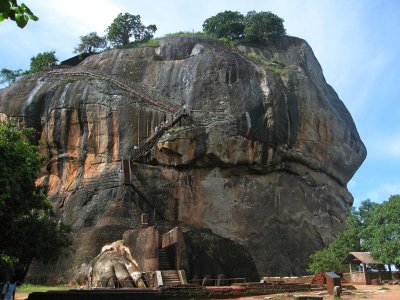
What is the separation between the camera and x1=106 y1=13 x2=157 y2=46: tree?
5344 centimetres

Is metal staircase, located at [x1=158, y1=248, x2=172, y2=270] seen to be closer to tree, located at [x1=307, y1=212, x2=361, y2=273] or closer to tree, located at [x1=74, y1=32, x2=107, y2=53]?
tree, located at [x1=307, y1=212, x2=361, y2=273]

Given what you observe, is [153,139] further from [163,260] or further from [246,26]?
[246,26]

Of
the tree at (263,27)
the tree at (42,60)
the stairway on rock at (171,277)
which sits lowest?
the stairway on rock at (171,277)

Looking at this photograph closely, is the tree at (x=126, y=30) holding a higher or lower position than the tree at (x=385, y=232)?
higher

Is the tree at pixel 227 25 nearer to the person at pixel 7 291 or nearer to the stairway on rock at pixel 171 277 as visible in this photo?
the stairway on rock at pixel 171 277

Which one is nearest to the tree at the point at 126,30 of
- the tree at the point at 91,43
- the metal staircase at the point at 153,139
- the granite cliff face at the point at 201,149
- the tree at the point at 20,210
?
the tree at the point at 91,43

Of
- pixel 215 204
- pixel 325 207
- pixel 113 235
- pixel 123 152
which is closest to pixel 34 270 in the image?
pixel 113 235

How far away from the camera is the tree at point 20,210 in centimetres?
1398

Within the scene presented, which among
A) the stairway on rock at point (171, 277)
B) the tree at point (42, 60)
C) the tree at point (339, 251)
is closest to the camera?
the stairway on rock at point (171, 277)

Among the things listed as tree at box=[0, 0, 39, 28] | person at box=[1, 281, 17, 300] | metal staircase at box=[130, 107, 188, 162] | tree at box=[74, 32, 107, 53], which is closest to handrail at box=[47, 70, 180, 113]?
metal staircase at box=[130, 107, 188, 162]

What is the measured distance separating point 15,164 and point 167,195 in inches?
785

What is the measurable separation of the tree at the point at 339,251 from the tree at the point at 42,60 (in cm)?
2979

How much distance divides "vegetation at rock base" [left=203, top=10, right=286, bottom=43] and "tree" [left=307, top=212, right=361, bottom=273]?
23.9 metres

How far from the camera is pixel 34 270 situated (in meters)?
27.7
